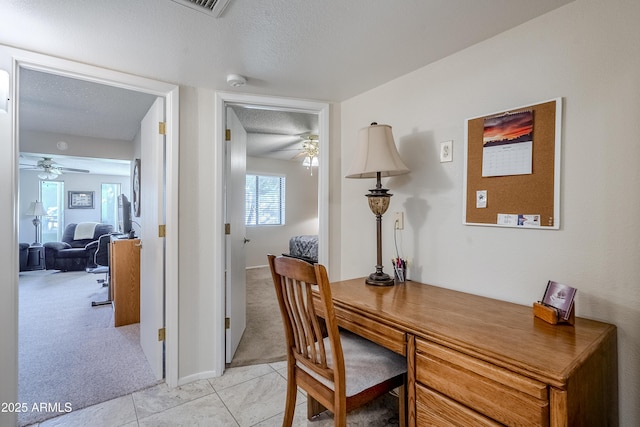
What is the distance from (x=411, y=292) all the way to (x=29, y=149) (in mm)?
4861

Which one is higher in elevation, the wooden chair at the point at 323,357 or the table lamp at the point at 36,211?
the table lamp at the point at 36,211

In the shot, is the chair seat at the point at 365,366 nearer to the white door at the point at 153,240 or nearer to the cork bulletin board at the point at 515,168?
the cork bulletin board at the point at 515,168

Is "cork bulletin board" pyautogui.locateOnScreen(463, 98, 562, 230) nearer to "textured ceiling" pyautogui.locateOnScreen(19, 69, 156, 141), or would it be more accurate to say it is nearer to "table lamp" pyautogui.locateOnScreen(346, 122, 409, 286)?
"table lamp" pyautogui.locateOnScreen(346, 122, 409, 286)

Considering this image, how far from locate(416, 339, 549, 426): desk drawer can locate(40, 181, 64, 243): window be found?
9.13 metres

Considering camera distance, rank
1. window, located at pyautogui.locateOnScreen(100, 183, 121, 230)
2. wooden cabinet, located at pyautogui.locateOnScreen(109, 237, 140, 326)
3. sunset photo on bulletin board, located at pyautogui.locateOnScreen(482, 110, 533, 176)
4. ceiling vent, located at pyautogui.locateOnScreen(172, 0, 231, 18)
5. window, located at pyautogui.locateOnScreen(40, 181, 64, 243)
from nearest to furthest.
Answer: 1. ceiling vent, located at pyautogui.locateOnScreen(172, 0, 231, 18)
2. sunset photo on bulletin board, located at pyautogui.locateOnScreen(482, 110, 533, 176)
3. wooden cabinet, located at pyautogui.locateOnScreen(109, 237, 140, 326)
4. window, located at pyautogui.locateOnScreen(40, 181, 64, 243)
5. window, located at pyautogui.locateOnScreen(100, 183, 121, 230)

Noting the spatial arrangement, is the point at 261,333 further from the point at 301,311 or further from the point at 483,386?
the point at 483,386

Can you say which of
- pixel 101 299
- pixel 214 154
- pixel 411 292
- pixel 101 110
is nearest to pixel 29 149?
pixel 101 110

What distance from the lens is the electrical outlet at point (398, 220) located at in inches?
79.5

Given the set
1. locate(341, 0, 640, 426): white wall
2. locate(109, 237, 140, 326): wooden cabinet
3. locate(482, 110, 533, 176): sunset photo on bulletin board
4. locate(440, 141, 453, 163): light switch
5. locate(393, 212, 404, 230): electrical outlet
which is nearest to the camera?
locate(341, 0, 640, 426): white wall

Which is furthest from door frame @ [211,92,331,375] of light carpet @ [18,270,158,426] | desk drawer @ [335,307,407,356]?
desk drawer @ [335,307,407,356]

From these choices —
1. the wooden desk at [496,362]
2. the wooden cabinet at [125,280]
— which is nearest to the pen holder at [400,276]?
the wooden desk at [496,362]

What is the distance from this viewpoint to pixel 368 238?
2.29 meters

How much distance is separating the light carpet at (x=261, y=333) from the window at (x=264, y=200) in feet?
6.54

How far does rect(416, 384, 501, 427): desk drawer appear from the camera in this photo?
3.37 ft
